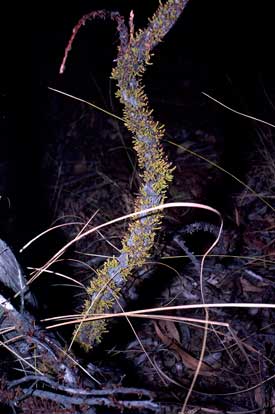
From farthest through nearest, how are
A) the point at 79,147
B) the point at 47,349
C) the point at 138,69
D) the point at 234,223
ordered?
the point at 79,147 < the point at 234,223 < the point at 47,349 < the point at 138,69

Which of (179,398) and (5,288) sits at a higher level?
(5,288)

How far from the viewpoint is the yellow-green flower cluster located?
2.50 ft

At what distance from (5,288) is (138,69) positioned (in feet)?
1.75

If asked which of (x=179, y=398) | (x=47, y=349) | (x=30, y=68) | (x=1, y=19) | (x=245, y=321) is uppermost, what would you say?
(x=1, y=19)

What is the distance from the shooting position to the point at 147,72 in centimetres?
289

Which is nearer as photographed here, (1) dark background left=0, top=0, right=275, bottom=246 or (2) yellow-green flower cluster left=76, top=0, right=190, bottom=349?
(2) yellow-green flower cluster left=76, top=0, right=190, bottom=349

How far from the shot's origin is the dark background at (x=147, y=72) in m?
2.29

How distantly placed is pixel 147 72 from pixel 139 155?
2161 millimetres

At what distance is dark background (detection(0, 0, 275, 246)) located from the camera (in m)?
2.29

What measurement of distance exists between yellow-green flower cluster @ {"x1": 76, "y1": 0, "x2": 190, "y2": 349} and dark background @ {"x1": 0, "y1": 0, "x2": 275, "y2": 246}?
1023 mm

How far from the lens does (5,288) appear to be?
3.19 feet

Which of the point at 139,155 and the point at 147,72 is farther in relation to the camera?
the point at 147,72

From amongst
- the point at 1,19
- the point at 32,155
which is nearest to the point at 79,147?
the point at 32,155

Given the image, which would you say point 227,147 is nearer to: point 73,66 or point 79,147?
point 79,147
